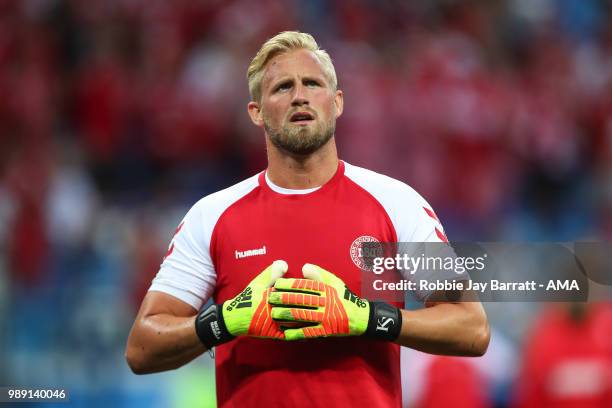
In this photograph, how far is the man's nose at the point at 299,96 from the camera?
367cm

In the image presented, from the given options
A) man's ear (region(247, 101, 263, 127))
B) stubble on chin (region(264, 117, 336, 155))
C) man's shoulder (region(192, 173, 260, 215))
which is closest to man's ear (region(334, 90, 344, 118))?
stubble on chin (region(264, 117, 336, 155))

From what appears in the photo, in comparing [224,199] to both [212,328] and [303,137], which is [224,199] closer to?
[303,137]

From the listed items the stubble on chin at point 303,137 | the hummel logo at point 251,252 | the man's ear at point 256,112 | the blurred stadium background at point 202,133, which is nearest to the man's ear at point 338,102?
the stubble on chin at point 303,137

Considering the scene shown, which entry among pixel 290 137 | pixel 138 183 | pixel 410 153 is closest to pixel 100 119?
pixel 138 183

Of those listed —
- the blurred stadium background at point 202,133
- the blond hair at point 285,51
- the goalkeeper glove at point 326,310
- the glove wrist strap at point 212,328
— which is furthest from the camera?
the blurred stadium background at point 202,133

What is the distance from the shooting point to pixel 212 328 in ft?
11.2

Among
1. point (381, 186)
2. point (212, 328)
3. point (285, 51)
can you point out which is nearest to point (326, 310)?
point (212, 328)

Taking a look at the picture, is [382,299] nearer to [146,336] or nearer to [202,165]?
[146,336]

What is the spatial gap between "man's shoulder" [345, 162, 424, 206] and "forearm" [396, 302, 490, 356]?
406mm

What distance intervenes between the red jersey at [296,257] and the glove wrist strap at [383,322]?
6.9 inches

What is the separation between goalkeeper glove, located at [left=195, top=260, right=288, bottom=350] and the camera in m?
3.31

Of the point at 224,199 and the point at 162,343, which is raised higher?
the point at 224,199

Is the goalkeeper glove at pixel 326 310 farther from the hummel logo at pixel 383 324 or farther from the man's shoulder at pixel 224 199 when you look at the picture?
the man's shoulder at pixel 224 199

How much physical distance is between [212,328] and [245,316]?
0.49 ft
